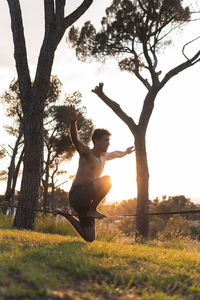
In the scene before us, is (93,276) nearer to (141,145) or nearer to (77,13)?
(77,13)

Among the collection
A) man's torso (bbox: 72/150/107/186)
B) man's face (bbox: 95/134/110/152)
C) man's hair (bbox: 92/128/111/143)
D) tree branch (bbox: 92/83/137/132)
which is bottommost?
man's torso (bbox: 72/150/107/186)

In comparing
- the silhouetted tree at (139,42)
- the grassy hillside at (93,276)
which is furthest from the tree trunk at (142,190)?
the grassy hillside at (93,276)

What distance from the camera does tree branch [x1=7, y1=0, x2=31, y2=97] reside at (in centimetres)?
855

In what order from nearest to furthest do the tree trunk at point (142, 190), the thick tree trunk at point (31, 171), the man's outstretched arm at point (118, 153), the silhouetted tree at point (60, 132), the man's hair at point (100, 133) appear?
the man's hair at point (100, 133) → the man's outstretched arm at point (118, 153) → the thick tree trunk at point (31, 171) → the tree trunk at point (142, 190) → the silhouetted tree at point (60, 132)

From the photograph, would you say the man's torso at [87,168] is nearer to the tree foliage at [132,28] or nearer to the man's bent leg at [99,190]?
the man's bent leg at [99,190]

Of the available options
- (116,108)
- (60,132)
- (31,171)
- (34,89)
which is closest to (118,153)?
(31,171)

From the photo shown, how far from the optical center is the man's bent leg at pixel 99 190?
15.9 ft

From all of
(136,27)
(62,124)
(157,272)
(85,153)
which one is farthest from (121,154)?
(62,124)

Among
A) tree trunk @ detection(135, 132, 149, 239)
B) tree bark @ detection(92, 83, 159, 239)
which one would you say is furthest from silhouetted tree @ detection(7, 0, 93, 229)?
tree trunk @ detection(135, 132, 149, 239)

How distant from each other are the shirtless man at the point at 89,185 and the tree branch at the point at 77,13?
16.2 feet

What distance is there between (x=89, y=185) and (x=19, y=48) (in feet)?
17.5

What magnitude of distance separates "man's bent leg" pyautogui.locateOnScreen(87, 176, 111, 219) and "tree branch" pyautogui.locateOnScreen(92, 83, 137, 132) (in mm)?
A: 7041

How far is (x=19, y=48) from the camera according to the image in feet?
28.2

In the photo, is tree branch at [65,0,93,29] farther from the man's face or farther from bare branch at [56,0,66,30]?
the man's face
